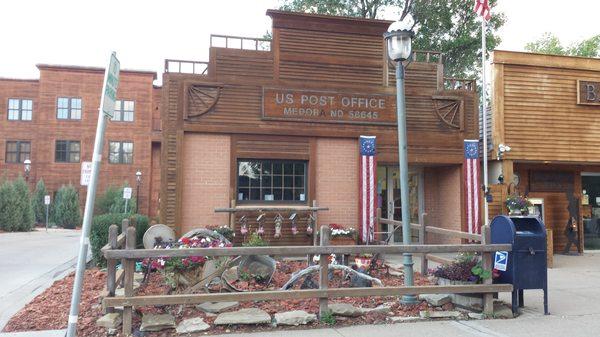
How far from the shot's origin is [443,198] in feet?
46.8

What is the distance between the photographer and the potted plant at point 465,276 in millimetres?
6957

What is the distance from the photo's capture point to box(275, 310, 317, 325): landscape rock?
629 centimetres

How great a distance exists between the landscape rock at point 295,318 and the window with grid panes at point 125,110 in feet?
110

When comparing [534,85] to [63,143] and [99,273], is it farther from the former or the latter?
[63,143]

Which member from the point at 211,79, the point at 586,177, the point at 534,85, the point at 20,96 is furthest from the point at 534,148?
the point at 20,96

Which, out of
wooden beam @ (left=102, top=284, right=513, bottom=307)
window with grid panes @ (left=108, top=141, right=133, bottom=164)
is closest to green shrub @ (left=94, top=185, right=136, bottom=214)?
window with grid panes @ (left=108, top=141, right=133, bottom=164)

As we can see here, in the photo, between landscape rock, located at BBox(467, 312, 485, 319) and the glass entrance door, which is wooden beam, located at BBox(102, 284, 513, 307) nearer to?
landscape rock, located at BBox(467, 312, 485, 319)

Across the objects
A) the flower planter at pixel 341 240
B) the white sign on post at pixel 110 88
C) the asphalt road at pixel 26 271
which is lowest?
the asphalt road at pixel 26 271

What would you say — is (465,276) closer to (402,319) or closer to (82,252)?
(402,319)

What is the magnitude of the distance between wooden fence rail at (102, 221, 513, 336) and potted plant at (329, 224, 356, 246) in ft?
16.3

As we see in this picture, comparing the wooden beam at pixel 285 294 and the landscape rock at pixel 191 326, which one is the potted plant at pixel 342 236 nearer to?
the wooden beam at pixel 285 294

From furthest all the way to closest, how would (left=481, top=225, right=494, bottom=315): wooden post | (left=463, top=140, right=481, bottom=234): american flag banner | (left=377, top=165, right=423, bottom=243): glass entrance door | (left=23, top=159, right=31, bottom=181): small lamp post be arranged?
(left=23, top=159, right=31, bottom=181): small lamp post → (left=377, top=165, right=423, bottom=243): glass entrance door → (left=463, top=140, right=481, bottom=234): american flag banner → (left=481, top=225, right=494, bottom=315): wooden post

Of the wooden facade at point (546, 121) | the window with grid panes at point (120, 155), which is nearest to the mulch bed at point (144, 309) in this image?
the wooden facade at point (546, 121)

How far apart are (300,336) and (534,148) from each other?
34.4 feet
